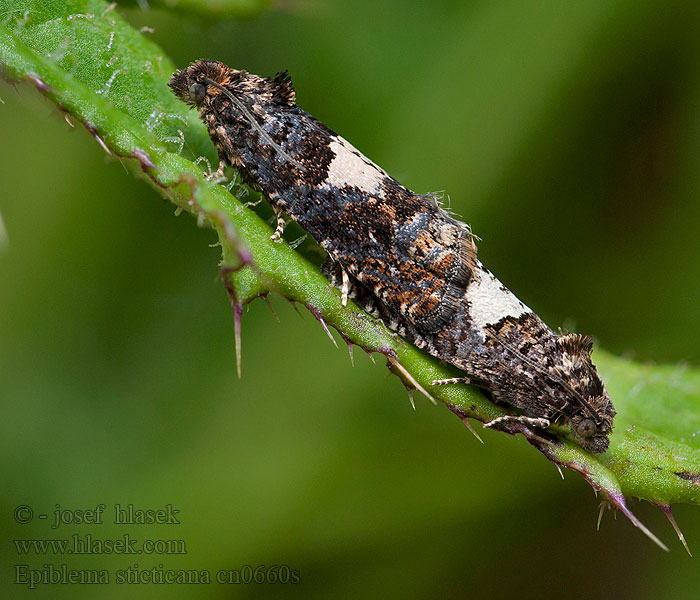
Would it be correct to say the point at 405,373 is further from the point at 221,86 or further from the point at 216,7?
the point at 216,7

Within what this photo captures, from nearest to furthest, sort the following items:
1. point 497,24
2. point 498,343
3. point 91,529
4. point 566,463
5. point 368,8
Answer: point 566,463 → point 498,343 → point 91,529 → point 497,24 → point 368,8

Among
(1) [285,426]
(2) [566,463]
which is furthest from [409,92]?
(2) [566,463]

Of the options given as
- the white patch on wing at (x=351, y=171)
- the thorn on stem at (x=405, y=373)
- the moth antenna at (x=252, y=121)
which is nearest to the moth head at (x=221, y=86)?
the moth antenna at (x=252, y=121)

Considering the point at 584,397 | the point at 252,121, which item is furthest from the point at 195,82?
the point at 584,397

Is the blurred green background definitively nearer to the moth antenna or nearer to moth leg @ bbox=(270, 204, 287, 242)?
the moth antenna

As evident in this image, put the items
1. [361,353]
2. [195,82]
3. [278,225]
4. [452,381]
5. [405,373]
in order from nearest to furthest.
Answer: [405,373], [452,381], [278,225], [195,82], [361,353]

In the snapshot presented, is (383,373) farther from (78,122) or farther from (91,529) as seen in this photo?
(78,122)
